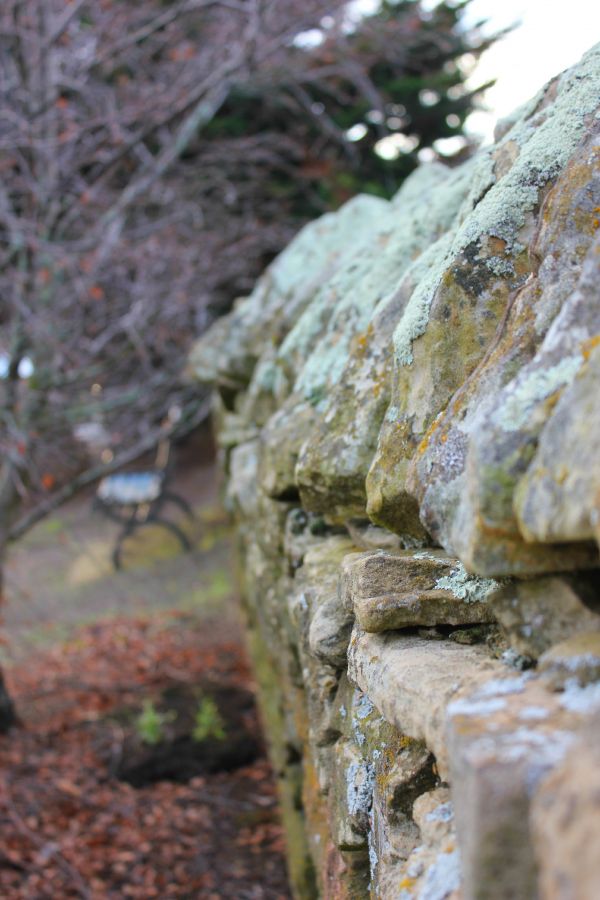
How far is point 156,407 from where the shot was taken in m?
6.43

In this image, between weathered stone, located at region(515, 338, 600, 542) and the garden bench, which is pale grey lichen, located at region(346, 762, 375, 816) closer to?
weathered stone, located at region(515, 338, 600, 542)

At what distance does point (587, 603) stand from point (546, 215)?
665 mm

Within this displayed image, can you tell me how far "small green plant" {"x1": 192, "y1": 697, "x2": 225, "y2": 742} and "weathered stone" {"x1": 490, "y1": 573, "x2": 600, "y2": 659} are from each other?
367cm

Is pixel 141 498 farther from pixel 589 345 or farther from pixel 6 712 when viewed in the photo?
pixel 589 345

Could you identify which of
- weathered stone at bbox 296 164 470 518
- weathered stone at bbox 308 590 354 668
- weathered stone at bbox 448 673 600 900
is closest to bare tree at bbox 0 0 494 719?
weathered stone at bbox 296 164 470 518

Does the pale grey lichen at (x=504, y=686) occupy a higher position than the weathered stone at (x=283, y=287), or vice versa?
the weathered stone at (x=283, y=287)

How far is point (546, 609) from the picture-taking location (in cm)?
103

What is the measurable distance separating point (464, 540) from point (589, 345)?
0.28 meters

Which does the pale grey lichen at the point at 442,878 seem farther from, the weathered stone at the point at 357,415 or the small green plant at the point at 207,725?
the small green plant at the point at 207,725

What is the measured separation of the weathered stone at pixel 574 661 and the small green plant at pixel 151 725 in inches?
148

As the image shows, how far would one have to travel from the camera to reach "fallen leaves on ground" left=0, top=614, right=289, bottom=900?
11.3 ft

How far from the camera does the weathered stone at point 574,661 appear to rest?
2.99ft

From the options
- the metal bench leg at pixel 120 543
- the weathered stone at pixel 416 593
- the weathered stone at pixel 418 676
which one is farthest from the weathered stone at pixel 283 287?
the metal bench leg at pixel 120 543

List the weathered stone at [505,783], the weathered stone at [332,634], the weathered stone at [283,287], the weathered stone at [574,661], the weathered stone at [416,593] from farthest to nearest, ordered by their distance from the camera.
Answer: the weathered stone at [283,287] < the weathered stone at [332,634] < the weathered stone at [416,593] < the weathered stone at [574,661] < the weathered stone at [505,783]
